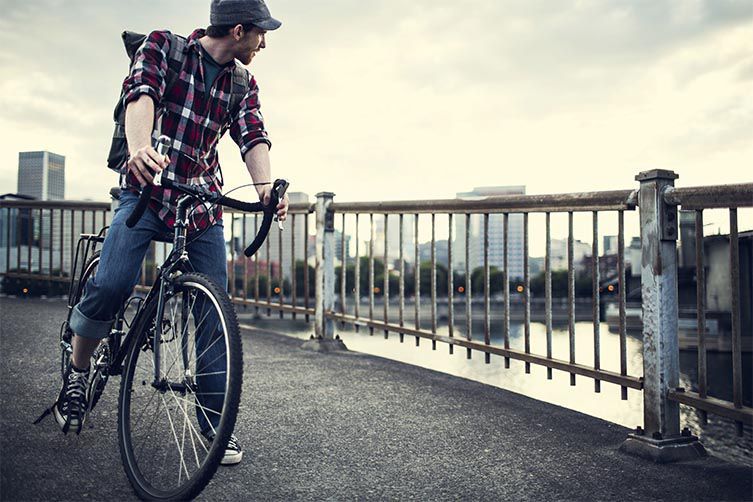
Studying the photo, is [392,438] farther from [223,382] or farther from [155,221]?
[155,221]

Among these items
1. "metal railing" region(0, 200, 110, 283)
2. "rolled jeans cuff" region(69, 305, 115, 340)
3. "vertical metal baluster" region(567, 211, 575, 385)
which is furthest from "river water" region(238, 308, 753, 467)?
"rolled jeans cuff" region(69, 305, 115, 340)

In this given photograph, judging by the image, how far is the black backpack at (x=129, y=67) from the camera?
2443mm

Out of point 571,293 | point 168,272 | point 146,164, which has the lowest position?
point 571,293

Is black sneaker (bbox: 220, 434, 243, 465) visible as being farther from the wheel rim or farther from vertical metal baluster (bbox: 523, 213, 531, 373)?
vertical metal baluster (bbox: 523, 213, 531, 373)

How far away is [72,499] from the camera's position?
2.14 meters

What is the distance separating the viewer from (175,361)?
225 centimetres

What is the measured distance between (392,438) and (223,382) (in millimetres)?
1086

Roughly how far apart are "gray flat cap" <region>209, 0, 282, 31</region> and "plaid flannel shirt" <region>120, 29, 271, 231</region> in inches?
6.1

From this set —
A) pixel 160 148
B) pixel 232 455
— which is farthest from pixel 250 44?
pixel 232 455

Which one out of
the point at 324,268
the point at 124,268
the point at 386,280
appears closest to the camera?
the point at 124,268

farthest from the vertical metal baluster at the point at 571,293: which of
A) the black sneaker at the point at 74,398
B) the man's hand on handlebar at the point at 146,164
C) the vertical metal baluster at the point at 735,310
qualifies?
the black sneaker at the point at 74,398

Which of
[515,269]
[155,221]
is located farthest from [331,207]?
[515,269]

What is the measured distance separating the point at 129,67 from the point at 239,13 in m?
0.46

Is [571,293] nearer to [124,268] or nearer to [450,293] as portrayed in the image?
[450,293]
